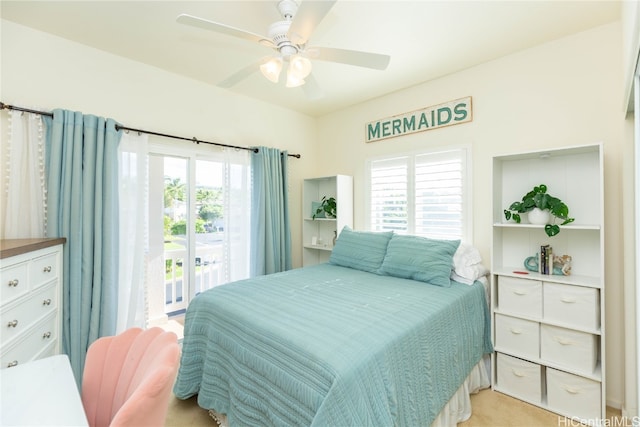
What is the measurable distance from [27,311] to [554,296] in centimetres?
325

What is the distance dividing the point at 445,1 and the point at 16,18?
9.42 feet

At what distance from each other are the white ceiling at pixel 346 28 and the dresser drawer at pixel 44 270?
1.63 metres

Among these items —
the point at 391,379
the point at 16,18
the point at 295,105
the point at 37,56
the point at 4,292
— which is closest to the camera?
the point at 391,379

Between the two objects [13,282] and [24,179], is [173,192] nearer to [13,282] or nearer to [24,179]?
[24,179]

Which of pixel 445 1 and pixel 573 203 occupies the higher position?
pixel 445 1

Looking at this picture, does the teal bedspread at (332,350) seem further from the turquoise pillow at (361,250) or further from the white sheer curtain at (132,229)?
the white sheer curtain at (132,229)

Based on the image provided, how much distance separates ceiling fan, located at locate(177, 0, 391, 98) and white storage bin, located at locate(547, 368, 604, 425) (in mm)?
2304

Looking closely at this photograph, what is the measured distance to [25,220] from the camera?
2031mm

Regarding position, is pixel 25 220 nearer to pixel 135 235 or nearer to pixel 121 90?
pixel 135 235

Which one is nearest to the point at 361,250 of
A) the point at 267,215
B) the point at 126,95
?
the point at 267,215

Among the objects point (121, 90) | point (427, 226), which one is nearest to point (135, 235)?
point (121, 90)

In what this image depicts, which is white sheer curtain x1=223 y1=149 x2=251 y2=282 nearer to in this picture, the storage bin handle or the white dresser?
the white dresser

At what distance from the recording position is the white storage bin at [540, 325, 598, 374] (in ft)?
5.96

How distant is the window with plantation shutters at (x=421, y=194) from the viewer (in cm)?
273
